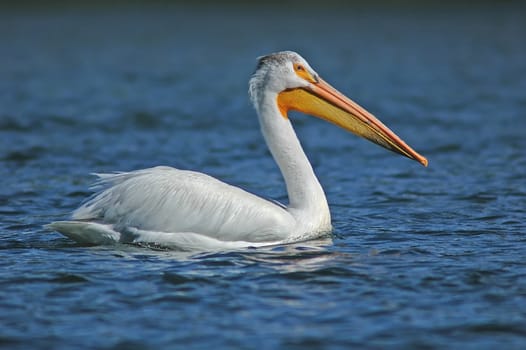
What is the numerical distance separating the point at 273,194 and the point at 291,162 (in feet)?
6.91

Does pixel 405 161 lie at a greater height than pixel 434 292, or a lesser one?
greater

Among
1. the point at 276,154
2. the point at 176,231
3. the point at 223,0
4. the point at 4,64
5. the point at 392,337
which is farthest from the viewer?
the point at 223,0

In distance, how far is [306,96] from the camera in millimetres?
7199

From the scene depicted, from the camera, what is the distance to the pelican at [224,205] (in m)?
6.61

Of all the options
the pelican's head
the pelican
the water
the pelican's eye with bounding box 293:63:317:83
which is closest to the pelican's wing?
the pelican

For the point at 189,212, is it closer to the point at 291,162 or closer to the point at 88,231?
the point at 88,231

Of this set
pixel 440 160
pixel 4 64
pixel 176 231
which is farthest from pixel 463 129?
pixel 4 64

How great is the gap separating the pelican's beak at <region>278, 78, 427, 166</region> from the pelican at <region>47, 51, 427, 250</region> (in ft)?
0.04

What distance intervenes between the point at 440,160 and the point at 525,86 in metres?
5.97

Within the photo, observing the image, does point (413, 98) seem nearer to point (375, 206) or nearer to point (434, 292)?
point (375, 206)

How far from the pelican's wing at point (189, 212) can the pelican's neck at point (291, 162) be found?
26cm

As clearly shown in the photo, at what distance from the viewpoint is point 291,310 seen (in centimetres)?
531

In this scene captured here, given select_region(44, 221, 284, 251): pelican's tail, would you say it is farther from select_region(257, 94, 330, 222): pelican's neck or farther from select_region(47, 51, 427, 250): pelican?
select_region(257, 94, 330, 222): pelican's neck

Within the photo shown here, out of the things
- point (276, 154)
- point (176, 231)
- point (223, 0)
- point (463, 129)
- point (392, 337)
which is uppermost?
point (223, 0)
